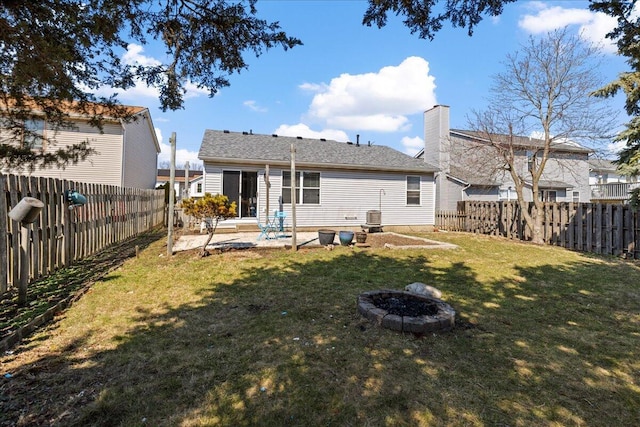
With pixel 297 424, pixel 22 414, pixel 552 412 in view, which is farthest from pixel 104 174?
pixel 552 412

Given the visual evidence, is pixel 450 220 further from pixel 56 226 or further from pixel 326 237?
pixel 56 226

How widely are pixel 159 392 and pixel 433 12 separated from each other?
16.5 ft

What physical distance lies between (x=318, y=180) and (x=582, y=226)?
31.0 feet

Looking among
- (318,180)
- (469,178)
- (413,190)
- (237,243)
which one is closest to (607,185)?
(469,178)

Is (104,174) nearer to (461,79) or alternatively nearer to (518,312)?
(461,79)

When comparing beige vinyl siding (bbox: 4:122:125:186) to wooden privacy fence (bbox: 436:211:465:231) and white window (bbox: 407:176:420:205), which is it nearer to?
white window (bbox: 407:176:420:205)

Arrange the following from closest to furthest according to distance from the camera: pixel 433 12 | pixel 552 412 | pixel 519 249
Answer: pixel 552 412 → pixel 433 12 → pixel 519 249

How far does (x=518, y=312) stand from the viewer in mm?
4262

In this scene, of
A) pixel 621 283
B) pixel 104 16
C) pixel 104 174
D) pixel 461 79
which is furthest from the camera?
pixel 104 174

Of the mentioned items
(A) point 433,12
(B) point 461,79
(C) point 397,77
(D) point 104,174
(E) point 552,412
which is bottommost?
(E) point 552,412

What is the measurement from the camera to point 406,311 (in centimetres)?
384

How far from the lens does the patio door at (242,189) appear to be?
41.0 ft

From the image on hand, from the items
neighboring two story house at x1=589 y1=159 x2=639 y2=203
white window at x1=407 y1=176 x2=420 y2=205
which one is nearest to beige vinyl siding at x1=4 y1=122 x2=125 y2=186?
white window at x1=407 y1=176 x2=420 y2=205

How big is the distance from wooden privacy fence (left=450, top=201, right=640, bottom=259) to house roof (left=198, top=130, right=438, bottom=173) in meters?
3.91
